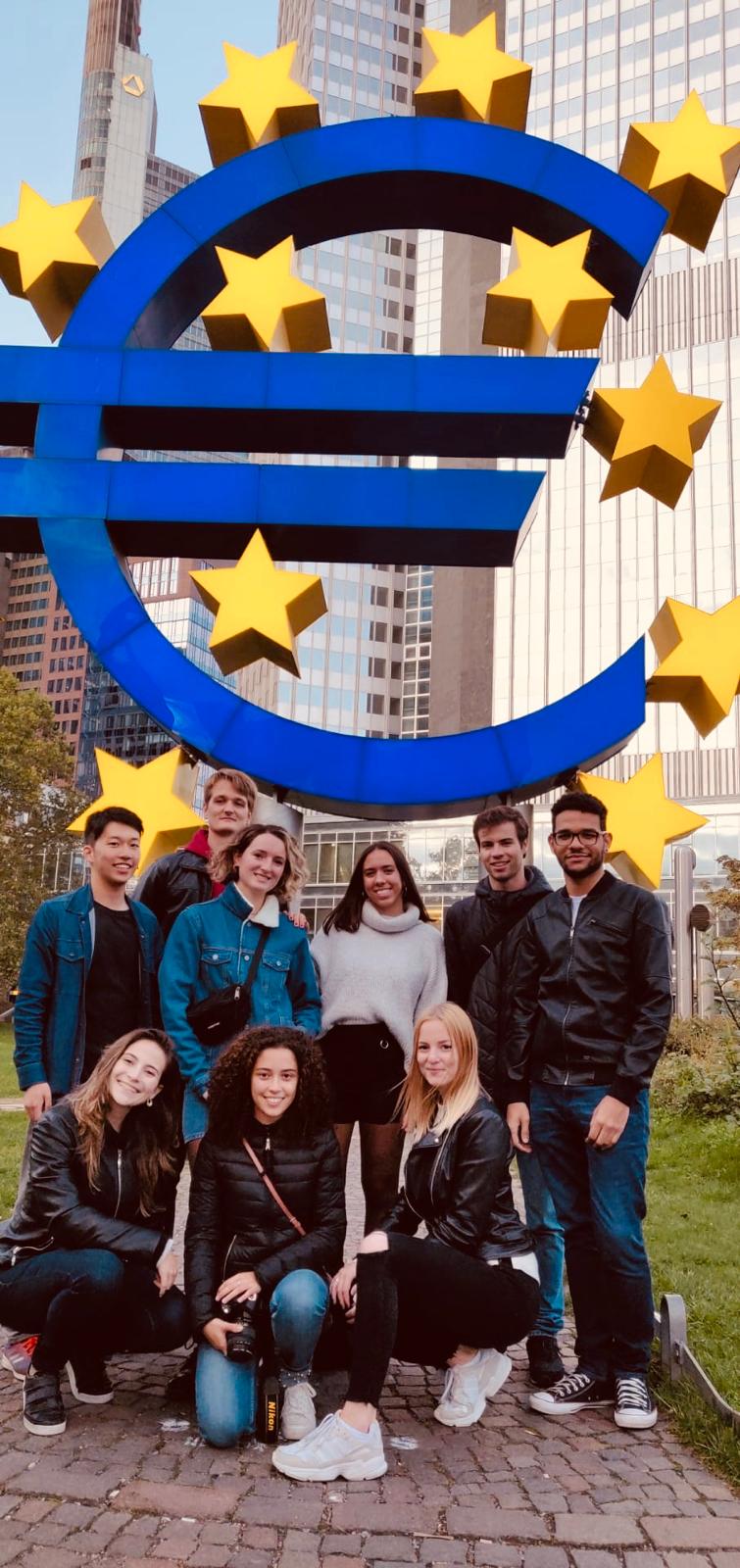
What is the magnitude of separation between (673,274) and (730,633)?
5574 centimetres

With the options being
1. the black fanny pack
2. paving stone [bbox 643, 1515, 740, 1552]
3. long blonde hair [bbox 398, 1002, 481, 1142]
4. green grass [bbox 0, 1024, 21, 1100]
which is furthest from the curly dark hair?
green grass [bbox 0, 1024, 21, 1100]

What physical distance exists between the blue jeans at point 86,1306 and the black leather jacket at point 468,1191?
0.79 metres

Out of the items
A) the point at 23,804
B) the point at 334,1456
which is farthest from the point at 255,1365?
the point at 23,804

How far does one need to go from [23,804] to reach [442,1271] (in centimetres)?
2698

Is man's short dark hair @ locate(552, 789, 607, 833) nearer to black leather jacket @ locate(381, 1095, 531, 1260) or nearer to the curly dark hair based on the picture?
black leather jacket @ locate(381, 1095, 531, 1260)

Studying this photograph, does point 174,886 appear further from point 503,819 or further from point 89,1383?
point 89,1383

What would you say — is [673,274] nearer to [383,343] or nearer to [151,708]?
[383,343]

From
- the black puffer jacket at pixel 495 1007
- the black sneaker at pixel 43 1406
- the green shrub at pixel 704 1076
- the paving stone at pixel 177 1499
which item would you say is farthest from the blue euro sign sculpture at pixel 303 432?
the green shrub at pixel 704 1076

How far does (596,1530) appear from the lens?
8.88 feet

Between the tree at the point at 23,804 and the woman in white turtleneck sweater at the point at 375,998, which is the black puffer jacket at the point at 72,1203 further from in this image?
the tree at the point at 23,804

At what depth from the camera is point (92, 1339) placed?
3.45 metres

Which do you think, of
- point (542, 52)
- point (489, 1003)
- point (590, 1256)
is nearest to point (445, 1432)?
point (590, 1256)

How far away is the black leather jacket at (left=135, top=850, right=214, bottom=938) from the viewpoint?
171 inches

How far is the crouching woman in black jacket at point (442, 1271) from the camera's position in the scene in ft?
10.0
